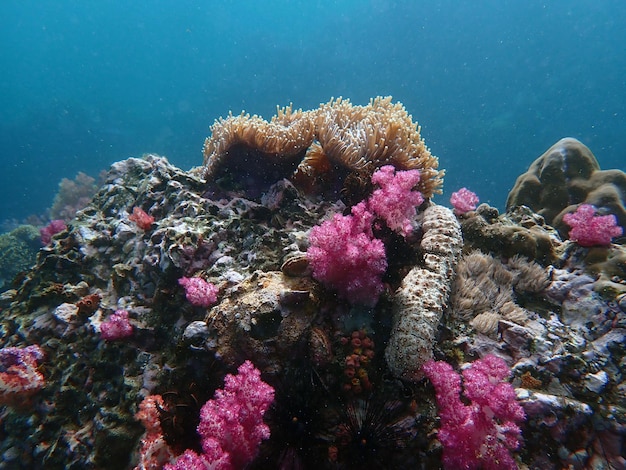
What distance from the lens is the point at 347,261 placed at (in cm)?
312

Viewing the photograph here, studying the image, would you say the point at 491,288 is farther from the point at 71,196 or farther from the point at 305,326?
the point at 71,196

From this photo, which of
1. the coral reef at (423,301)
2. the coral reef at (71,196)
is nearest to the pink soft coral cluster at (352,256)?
the coral reef at (423,301)

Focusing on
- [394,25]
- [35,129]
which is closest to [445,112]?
[394,25]

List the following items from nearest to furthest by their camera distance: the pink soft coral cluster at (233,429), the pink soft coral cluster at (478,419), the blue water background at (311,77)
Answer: the pink soft coral cluster at (233,429), the pink soft coral cluster at (478,419), the blue water background at (311,77)

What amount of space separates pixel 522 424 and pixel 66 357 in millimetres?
5295

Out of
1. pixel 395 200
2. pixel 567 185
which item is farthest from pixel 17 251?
pixel 567 185

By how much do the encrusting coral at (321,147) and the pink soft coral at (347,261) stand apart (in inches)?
43.5

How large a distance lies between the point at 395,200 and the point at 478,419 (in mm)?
2142

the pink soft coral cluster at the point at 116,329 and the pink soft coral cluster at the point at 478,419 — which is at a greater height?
the pink soft coral cluster at the point at 116,329

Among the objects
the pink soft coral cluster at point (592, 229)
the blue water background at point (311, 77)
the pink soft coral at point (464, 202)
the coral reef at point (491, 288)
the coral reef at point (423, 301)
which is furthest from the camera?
the blue water background at point (311, 77)

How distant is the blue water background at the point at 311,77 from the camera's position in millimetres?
48225

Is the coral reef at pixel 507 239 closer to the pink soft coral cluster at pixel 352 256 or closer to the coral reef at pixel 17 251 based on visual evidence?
the pink soft coral cluster at pixel 352 256

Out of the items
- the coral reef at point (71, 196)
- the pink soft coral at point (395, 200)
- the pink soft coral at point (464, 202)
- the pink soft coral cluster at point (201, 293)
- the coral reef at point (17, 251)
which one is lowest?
the pink soft coral cluster at point (201, 293)

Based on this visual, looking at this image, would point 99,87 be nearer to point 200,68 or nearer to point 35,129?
point 200,68
